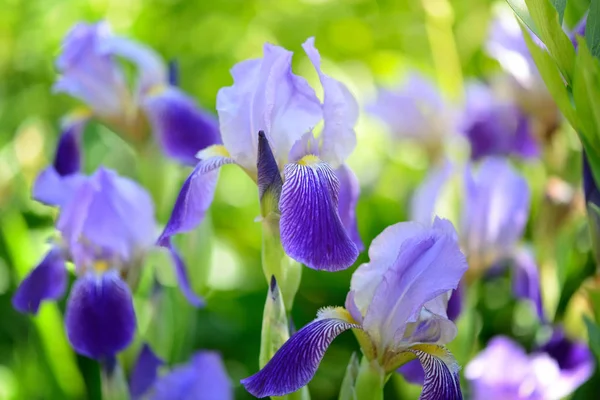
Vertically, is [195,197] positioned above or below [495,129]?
above

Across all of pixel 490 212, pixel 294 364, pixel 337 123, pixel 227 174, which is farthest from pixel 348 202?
pixel 227 174

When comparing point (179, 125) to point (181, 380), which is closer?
point (181, 380)

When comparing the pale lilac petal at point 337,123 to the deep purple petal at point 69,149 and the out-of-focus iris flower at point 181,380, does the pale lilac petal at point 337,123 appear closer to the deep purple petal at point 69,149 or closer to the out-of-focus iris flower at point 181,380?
the out-of-focus iris flower at point 181,380

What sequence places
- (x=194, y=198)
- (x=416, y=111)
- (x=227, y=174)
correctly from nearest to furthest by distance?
(x=194, y=198) < (x=416, y=111) < (x=227, y=174)

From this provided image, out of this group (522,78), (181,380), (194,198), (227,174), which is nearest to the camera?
(194,198)

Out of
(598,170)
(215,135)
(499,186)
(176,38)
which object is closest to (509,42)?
(499,186)

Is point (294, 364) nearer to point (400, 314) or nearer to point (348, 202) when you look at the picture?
point (400, 314)

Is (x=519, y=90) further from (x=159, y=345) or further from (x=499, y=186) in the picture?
(x=159, y=345)
